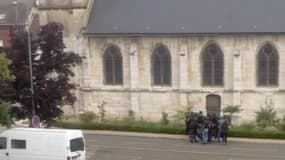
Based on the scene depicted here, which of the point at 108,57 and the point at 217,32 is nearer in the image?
the point at 217,32

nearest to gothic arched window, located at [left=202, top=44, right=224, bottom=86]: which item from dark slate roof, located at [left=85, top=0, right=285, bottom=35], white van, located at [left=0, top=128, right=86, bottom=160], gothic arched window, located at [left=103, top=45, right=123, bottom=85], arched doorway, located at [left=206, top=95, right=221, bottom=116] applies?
arched doorway, located at [left=206, top=95, right=221, bottom=116]

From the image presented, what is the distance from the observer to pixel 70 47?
55094 millimetres

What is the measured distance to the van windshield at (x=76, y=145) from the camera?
3372cm

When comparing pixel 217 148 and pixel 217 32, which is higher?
pixel 217 32

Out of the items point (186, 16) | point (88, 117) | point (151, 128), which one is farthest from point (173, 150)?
point (186, 16)

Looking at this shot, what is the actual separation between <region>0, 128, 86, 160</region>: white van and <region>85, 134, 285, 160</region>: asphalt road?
5.04 metres

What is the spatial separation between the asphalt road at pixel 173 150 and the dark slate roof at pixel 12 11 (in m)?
28.0

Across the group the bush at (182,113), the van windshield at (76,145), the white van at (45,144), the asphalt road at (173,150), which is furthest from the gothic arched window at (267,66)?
the van windshield at (76,145)

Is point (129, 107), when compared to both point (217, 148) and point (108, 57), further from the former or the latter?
point (217, 148)

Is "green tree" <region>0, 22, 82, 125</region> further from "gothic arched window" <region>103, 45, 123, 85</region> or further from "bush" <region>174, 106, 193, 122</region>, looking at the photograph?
"gothic arched window" <region>103, 45, 123, 85</region>

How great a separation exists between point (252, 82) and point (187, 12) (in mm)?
6760

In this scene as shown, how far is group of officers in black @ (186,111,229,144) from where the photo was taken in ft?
139

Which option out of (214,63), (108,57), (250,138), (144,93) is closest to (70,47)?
(108,57)

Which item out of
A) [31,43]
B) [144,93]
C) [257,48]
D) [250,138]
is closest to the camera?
[31,43]
